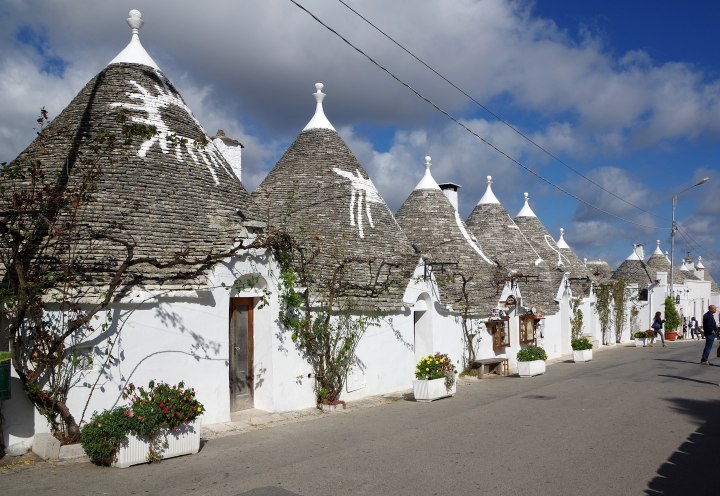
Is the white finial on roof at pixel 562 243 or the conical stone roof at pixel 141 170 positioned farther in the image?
the white finial on roof at pixel 562 243

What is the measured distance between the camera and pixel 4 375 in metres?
8.02

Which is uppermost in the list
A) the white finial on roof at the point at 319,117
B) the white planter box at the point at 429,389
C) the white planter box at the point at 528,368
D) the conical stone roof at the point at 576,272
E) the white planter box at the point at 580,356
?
the white finial on roof at the point at 319,117

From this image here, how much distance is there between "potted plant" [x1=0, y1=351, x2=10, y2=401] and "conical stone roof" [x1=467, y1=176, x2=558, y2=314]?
789 inches

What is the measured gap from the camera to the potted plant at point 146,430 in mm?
7832

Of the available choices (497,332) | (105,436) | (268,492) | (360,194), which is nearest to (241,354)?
(105,436)

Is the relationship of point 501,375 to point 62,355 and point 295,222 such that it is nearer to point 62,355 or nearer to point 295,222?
point 295,222

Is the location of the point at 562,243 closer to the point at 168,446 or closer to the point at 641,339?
the point at 641,339

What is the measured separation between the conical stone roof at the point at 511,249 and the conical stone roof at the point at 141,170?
1568cm

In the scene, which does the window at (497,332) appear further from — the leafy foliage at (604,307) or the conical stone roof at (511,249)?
the leafy foliage at (604,307)

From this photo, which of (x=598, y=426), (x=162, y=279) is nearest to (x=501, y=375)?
(x=598, y=426)

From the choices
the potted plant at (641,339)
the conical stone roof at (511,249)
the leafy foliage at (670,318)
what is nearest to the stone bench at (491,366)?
the conical stone roof at (511,249)

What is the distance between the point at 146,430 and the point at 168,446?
1.61 feet

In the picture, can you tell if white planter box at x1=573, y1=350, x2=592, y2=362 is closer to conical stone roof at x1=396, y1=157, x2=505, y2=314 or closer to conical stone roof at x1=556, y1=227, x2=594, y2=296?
conical stone roof at x1=396, y1=157, x2=505, y2=314

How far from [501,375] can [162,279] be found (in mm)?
12546
